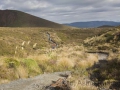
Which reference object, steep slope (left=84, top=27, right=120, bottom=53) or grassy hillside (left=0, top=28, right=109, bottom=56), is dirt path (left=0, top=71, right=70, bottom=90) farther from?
steep slope (left=84, top=27, right=120, bottom=53)

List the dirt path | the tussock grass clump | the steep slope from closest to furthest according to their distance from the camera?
the dirt path < the tussock grass clump < the steep slope

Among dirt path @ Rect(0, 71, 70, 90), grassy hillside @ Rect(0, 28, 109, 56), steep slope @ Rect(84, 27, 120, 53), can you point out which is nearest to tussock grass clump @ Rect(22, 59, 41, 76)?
dirt path @ Rect(0, 71, 70, 90)

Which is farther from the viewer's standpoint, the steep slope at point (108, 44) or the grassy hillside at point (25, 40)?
the steep slope at point (108, 44)

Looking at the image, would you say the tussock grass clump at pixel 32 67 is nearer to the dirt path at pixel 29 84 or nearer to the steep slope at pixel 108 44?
the dirt path at pixel 29 84

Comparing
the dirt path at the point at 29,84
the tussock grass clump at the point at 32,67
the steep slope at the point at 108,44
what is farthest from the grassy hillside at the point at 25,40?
the steep slope at the point at 108,44

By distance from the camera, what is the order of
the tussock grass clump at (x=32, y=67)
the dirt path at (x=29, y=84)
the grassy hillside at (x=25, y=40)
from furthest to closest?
the grassy hillside at (x=25, y=40) → the tussock grass clump at (x=32, y=67) → the dirt path at (x=29, y=84)

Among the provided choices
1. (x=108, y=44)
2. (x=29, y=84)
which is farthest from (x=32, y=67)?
(x=108, y=44)

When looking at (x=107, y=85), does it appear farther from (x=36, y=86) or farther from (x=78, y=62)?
(x=78, y=62)

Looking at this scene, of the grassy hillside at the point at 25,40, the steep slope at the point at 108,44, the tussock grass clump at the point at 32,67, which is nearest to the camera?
the tussock grass clump at the point at 32,67

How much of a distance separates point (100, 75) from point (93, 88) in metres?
3.59

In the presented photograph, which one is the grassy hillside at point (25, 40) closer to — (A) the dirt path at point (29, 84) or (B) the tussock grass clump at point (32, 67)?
(B) the tussock grass clump at point (32, 67)

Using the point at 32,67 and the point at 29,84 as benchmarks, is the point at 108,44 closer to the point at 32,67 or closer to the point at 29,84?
the point at 32,67

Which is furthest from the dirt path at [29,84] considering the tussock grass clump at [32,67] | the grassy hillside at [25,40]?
the grassy hillside at [25,40]

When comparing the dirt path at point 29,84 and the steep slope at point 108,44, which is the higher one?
the dirt path at point 29,84
